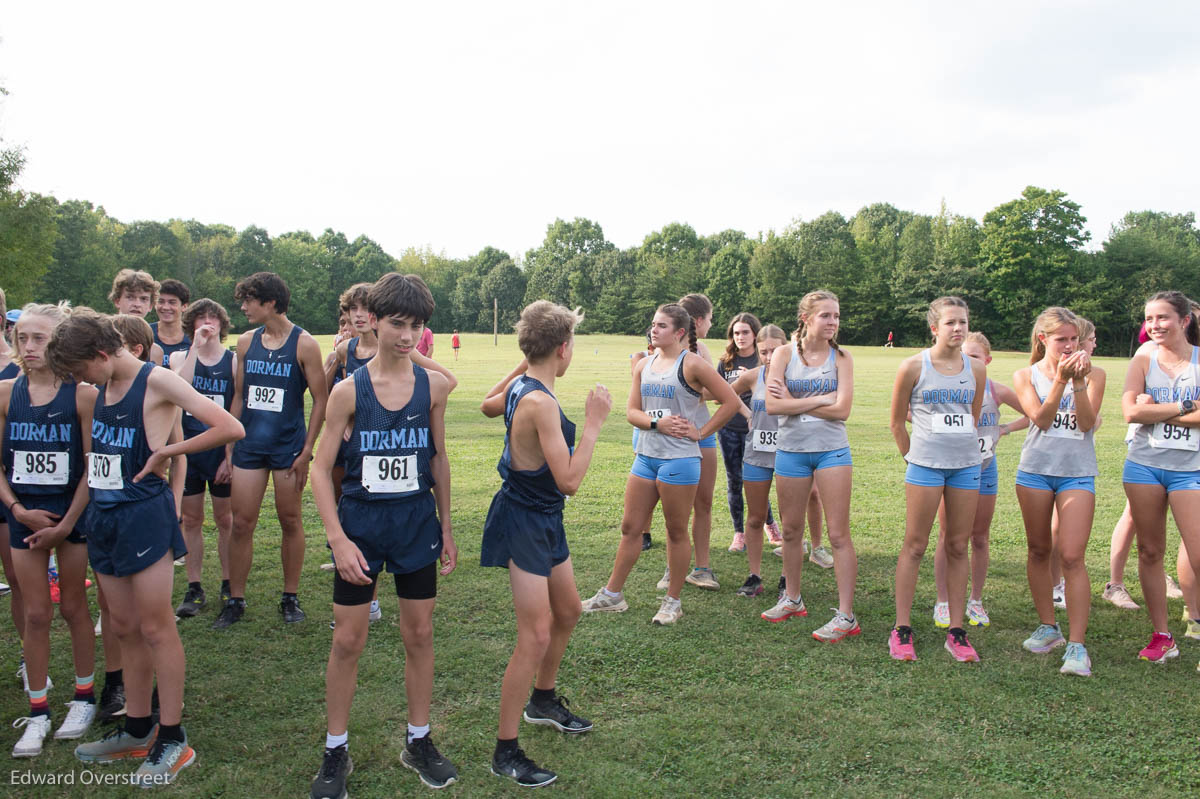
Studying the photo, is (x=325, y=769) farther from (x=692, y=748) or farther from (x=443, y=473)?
(x=692, y=748)

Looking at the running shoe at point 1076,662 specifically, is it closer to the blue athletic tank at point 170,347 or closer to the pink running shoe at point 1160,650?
the pink running shoe at point 1160,650

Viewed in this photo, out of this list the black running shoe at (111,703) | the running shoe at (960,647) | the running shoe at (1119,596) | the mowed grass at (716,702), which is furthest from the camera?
the running shoe at (1119,596)

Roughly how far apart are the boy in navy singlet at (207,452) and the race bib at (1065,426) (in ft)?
18.7

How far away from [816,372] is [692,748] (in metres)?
2.80

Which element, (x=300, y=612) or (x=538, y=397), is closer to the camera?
A: (x=538, y=397)

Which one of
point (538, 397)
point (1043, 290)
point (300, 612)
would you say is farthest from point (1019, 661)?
point (1043, 290)

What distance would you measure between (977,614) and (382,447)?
4.52m

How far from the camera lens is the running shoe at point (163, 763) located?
345 centimetres

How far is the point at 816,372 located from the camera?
5.49m

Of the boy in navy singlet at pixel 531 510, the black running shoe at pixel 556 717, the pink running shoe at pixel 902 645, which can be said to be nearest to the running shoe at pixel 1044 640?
the pink running shoe at pixel 902 645

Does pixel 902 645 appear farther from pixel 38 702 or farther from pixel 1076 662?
pixel 38 702

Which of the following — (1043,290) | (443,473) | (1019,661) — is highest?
(1043,290)

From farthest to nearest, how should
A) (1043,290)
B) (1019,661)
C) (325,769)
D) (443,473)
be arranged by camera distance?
1. (1043,290)
2. (1019,661)
3. (443,473)
4. (325,769)

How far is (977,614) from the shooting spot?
18.2 feet
